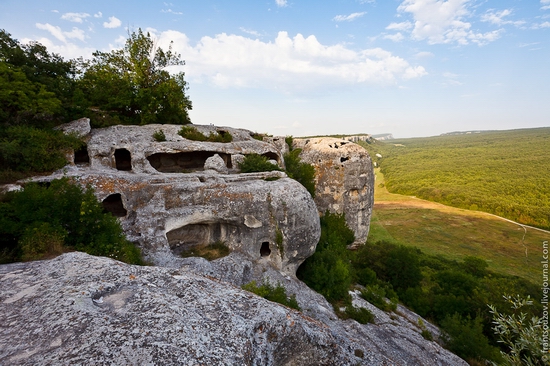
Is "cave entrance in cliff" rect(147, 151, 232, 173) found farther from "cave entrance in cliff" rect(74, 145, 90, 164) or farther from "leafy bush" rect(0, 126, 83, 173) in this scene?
"leafy bush" rect(0, 126, 83, 173)

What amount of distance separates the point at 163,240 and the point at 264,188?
4876mm

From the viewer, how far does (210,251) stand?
11898 millimetres

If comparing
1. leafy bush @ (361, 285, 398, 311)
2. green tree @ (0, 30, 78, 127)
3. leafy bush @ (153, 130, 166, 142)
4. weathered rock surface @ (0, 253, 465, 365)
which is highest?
green tree @ (0, 30, 78, 127)

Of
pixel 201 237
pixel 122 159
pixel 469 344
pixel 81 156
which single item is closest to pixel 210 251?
pixel 201 237

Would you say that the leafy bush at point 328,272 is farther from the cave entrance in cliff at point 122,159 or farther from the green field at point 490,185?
the green field at point 490,185

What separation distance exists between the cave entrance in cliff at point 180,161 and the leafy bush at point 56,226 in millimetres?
8241

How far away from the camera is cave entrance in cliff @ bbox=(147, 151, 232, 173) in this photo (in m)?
16.6

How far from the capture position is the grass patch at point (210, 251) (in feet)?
37.6

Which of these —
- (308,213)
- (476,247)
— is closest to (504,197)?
(476,247)

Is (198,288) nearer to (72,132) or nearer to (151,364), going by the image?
(151,364)

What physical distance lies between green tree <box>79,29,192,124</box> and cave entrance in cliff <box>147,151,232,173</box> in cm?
287

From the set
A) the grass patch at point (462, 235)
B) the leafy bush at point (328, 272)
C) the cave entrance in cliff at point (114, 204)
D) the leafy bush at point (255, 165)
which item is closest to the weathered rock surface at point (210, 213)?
the cave entrance in cliff at point (114, 204)

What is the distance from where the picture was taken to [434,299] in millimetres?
16219

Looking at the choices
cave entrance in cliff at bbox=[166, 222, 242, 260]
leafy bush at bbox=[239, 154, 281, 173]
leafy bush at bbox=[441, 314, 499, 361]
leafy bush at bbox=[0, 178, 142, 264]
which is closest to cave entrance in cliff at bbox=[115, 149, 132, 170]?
cave entrance in cliff at bbox=[166, 222, 242, 260]
